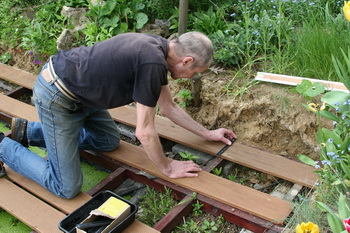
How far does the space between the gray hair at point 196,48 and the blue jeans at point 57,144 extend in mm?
877

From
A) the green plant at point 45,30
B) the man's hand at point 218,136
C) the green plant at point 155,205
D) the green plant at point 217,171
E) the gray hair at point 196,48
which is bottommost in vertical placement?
the green plant at point 155,205

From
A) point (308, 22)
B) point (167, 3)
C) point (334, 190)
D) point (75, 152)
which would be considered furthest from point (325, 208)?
point (167, 3)

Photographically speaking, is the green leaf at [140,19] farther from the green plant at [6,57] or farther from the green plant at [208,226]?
the green plant at [208,226]

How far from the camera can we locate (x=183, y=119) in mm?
3189

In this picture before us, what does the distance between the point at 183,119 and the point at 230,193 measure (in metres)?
0.68

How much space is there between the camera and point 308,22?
395 centimetres

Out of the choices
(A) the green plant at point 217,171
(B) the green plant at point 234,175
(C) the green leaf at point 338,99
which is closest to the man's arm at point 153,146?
(A) the green plant at point 217,171

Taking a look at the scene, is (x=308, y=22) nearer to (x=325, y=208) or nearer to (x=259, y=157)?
(x=259, y=157)

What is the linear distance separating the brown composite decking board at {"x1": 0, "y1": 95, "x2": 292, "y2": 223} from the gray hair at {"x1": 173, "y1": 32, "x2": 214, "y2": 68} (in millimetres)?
934

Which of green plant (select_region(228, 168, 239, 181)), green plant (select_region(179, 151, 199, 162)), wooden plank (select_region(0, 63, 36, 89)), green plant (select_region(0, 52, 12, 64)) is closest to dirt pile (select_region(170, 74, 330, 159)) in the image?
green plant (select_region(228, 168, 239, 181))

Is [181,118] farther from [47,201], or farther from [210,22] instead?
[210,22]

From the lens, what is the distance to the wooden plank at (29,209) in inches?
109

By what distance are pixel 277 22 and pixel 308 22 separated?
1.47 ft

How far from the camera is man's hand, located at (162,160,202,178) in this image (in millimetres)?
3049
